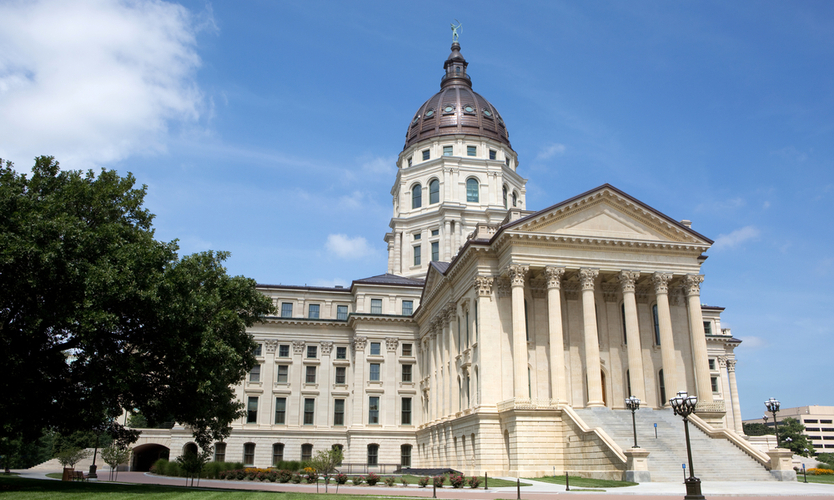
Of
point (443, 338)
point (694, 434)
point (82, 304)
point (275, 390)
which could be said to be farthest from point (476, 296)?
point (275, 390)

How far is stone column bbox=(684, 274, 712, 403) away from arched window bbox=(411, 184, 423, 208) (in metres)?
38.6

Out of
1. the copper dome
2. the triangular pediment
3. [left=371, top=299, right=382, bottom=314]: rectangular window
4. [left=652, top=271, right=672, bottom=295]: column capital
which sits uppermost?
the copper dome

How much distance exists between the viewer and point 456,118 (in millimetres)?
80062

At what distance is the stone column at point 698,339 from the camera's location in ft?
139

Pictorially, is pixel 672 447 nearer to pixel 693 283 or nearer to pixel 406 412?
pixel 693 283

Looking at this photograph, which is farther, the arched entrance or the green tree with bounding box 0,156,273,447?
the arched entrance

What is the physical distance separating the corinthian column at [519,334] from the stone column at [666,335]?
884 centimetres

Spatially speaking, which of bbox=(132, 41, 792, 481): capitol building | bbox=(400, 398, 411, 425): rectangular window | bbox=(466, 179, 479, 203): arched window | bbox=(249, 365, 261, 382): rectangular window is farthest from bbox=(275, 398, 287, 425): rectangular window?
bbox=(466, 179, 479, 203): arched window

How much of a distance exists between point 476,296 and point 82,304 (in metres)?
24.8

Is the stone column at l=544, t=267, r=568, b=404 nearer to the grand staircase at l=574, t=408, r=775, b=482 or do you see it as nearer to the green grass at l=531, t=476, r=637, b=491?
the grand staircase at l=574, t=408, r=775, b=482

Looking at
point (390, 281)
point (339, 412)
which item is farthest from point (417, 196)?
point (339, 412)

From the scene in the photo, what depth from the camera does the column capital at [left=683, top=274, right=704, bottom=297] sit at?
4419 cm

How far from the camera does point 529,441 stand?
125 feet

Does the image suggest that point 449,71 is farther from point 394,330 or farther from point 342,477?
point 342,477
